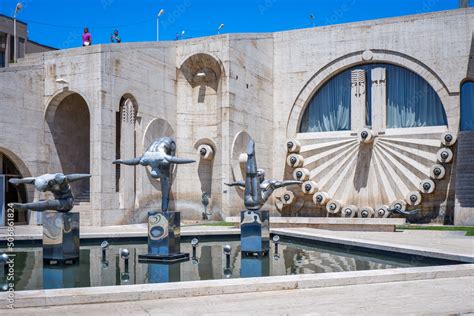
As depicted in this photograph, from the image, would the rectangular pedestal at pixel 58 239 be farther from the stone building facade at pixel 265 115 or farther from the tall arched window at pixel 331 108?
the tall arched window at pixel 331 108

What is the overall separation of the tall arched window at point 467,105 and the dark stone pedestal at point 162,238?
13.5m

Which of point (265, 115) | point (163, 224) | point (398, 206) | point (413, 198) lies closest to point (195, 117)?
point (265, 115)

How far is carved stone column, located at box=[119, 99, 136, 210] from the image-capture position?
1755 centimetres

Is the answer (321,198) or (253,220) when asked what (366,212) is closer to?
(321,198)

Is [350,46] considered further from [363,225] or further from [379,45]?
[363,225]

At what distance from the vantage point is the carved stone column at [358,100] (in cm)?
2098

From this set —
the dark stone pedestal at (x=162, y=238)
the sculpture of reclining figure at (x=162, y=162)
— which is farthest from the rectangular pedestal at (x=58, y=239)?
the sculpture of reclining figure at (x=162, y=162)

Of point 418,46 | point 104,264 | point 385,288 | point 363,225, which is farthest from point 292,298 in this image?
point 418,46

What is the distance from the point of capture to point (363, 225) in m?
15.9

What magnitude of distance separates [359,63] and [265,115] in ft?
12.6

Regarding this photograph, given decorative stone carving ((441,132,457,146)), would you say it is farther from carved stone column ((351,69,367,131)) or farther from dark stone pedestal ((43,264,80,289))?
dark stone pedestal ((43,264,80,289))

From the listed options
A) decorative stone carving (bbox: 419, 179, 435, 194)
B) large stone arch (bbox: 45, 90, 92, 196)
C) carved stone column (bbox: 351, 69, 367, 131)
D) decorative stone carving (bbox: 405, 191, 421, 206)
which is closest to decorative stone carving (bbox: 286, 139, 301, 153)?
carved stone column (bbox: 351, 69, 367, 131)

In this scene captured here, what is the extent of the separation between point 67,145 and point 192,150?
4.19 m

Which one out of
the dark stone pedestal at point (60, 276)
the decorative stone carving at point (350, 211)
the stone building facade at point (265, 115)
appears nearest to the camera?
the dark stone pedestal at point (60, 276)
